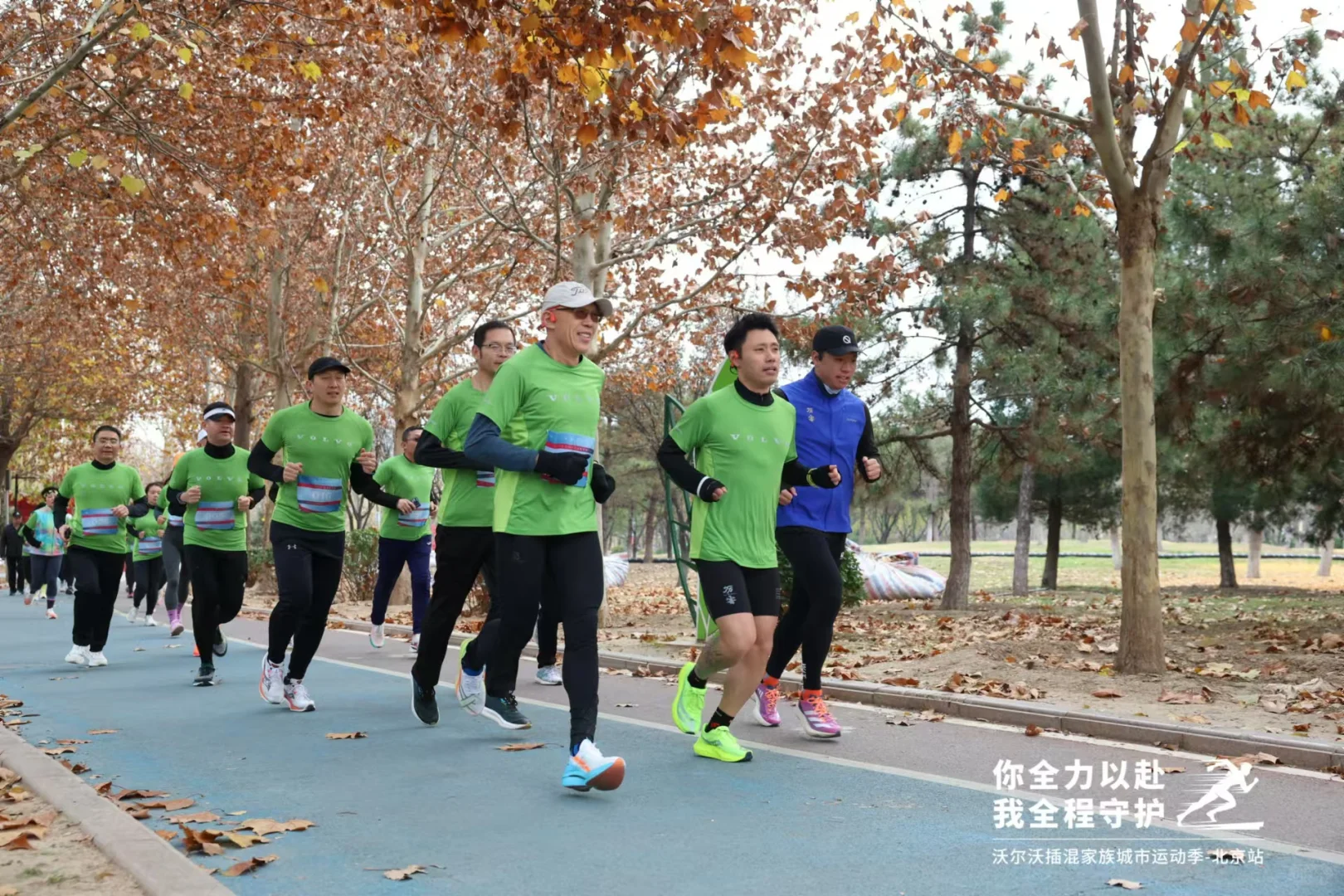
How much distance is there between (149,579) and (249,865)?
50.2 feet

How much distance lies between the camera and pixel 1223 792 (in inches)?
243

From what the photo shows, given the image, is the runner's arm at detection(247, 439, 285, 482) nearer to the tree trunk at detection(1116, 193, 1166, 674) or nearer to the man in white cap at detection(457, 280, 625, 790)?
the man in white cap at detection(457, 280, 625, 790)

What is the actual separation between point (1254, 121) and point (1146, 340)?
338 inches

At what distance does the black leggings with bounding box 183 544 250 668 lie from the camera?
10.5 metres

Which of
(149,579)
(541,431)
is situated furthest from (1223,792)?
(149,579)

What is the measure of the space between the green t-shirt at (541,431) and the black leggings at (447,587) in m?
1.68

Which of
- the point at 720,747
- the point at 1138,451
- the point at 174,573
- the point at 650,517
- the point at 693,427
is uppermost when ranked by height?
the point at 650,517

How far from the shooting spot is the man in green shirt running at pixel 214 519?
10539mm

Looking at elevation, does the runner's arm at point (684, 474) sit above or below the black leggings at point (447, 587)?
above

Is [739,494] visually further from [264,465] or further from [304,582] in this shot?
[264,465]

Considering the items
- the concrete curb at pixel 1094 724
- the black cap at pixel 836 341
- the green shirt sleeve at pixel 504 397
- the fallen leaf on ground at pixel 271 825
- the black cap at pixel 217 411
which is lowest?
the fallen leaf on ground at pixel 271 825

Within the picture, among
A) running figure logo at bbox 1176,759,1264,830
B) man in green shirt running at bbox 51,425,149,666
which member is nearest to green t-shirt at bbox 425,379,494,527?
running figure logo at bbox 1176,759,1264,830

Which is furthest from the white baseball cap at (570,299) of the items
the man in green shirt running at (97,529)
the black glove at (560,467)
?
the man in green shirt running at (97,529)

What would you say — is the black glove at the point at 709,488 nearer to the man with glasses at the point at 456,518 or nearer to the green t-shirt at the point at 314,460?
the man with glasses at the point at 456,518
